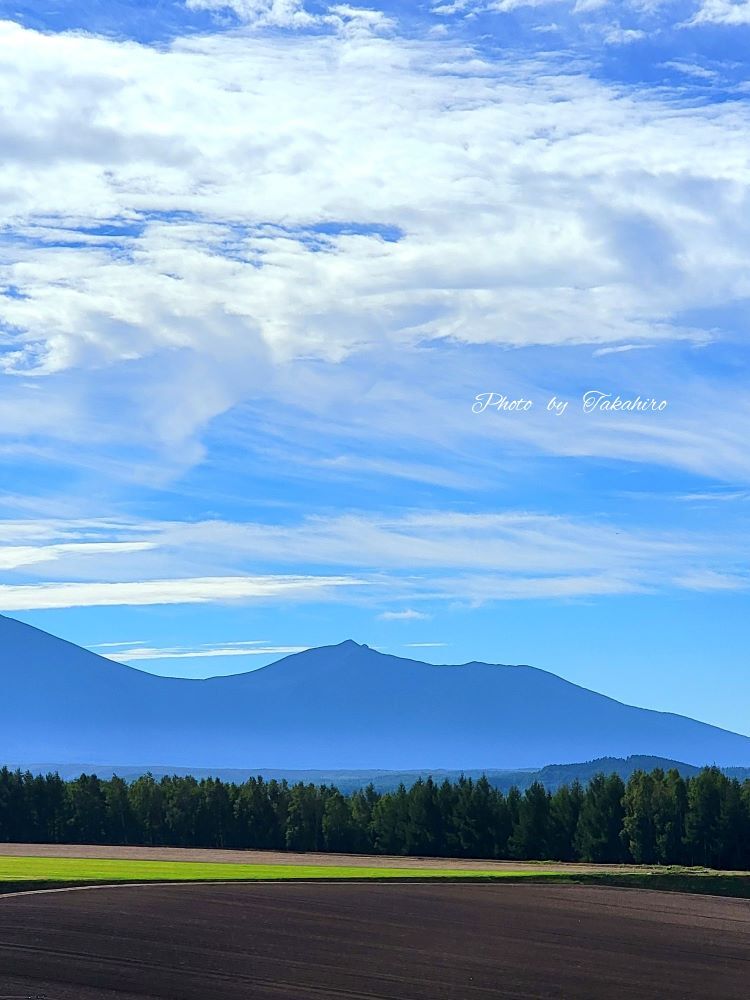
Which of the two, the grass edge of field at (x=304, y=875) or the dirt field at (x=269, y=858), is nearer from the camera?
the grass edge of field at (x=304, y=875)

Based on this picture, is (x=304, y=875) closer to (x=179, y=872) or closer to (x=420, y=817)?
(x=179, y=872)

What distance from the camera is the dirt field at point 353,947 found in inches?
1501

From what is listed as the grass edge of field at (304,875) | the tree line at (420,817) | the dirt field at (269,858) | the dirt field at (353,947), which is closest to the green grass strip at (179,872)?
the grass edge of field at (304,875)

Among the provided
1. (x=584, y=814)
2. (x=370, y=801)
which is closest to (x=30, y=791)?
(x=370, y=801)

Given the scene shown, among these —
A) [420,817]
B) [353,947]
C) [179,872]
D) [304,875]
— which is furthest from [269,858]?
[353,947]

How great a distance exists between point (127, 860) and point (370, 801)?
138 feet

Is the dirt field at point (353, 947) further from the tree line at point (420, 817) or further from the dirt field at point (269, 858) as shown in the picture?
the tree line at point (420, 817)

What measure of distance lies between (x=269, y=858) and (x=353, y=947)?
56.1 meters

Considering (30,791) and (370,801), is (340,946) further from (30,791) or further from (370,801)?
(30,791)

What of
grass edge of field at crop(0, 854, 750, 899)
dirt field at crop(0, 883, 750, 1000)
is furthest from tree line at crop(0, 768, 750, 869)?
dirt field at crop(0, 883, 750, 1000)

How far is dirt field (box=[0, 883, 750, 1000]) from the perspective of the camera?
125 feet

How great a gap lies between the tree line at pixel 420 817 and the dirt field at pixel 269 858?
6.61 meters

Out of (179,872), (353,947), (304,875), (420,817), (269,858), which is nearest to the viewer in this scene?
(353,947)

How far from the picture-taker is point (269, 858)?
10031cm
